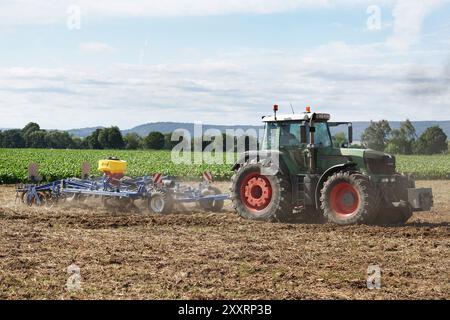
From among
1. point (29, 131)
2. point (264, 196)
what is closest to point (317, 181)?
point (264, 196)

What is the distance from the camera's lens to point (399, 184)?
12.7m

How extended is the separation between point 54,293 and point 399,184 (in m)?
7.78

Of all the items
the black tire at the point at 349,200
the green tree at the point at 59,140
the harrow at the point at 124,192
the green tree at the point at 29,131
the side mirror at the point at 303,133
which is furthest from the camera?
the green tree at the point at 29,131

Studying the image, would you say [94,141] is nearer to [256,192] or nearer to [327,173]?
[256,192]

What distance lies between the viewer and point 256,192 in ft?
45.0

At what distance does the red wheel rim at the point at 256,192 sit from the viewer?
44.3 feet

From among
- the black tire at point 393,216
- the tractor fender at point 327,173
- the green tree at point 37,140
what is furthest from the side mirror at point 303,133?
the green tree at point 37,140

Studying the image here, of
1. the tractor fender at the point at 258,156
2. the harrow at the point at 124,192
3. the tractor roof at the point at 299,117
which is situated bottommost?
the harrow at the point at 124,192

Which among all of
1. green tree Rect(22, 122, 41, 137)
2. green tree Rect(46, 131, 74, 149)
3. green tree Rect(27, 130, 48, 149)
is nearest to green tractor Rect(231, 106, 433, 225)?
green tree Rect(46, 131, 74, 149)

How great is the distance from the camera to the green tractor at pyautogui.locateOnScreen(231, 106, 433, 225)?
1234cm

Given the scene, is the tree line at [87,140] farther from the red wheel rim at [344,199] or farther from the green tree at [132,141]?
the red wheel rim at [344,199]

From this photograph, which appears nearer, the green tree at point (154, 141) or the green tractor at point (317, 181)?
the green tractor at point (317, 181)
